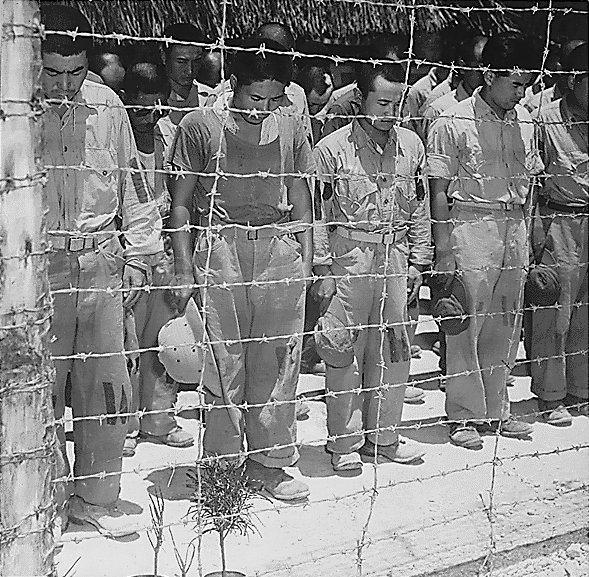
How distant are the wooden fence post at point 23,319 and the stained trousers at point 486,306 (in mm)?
2724

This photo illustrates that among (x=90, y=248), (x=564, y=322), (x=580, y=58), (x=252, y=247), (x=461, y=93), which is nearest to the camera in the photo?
(x=90, y=248)

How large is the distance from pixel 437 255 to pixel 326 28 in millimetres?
3819

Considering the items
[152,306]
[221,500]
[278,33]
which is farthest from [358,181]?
[221,500]

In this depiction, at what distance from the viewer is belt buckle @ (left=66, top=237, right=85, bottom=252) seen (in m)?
3.95

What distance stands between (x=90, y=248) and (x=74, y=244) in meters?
0.07

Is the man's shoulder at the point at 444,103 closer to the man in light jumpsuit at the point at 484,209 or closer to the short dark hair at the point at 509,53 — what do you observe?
the man in light jumpsuit at the point at 484,209

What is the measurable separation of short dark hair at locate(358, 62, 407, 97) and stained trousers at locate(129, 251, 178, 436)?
1.36m

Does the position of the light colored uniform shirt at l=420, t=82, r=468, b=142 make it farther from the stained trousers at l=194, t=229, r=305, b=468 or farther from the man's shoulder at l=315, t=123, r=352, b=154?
the stained trousers at l=194, t=229, r=305, b=468

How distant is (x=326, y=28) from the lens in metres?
8.50

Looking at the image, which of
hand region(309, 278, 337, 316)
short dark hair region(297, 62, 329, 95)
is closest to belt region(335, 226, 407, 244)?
hand region(309, 278, 337, 316)

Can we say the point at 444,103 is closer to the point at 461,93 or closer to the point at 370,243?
the point at 461,93

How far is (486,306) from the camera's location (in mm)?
5254

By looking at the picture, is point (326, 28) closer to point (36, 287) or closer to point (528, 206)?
point (528, 206)

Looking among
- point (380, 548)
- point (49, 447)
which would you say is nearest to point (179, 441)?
point (380, 548)
